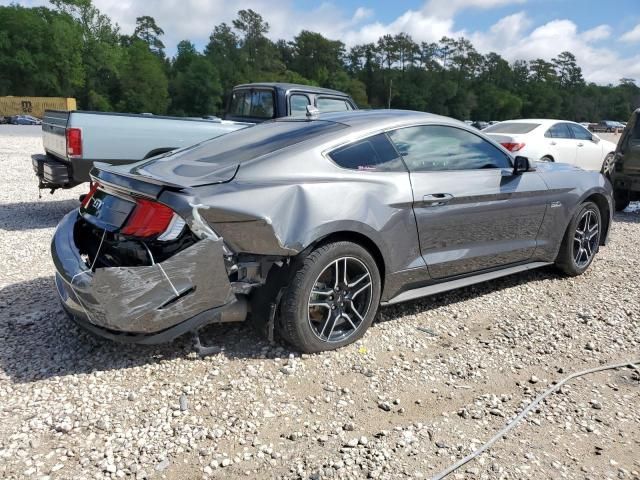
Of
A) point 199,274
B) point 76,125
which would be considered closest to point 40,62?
point 76,125

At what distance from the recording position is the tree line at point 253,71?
73.6 metres

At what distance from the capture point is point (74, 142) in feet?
21.2

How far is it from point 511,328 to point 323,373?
1.59 meters

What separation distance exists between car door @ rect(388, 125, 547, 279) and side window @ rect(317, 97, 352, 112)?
14.6 ft

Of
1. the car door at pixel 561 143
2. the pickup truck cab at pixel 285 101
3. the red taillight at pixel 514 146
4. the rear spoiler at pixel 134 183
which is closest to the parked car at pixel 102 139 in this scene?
the pickup truck cab at pixel 285 101

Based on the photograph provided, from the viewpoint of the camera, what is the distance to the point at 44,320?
3852mm

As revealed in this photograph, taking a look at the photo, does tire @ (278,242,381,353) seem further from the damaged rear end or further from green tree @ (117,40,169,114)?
green tree @ (117,40,169,114)

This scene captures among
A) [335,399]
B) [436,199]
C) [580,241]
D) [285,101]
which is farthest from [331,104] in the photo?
[335,399]

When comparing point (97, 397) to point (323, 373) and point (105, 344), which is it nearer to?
point (105, 344)

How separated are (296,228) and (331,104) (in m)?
A: 5.81

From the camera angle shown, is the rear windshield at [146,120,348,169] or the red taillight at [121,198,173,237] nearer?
the red taillight at [121,198,173,237]

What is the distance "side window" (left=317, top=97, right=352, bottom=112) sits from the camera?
8.48 m

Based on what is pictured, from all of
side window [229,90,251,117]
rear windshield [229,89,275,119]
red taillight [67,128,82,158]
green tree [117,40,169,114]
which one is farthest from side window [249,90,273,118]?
green tree [117,40,169,114]

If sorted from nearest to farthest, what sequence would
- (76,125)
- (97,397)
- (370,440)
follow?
1. (370,440)
2. (97,397)
3. (76,125)
